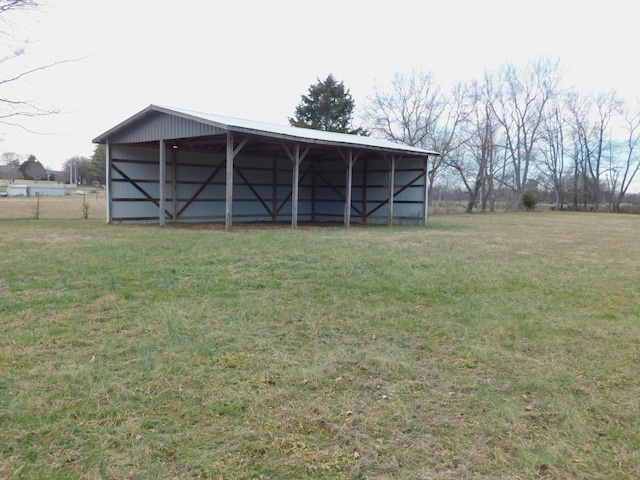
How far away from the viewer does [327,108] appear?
35969mm

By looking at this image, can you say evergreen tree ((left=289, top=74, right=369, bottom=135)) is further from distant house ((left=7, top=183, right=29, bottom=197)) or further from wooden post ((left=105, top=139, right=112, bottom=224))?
distant house ((left=7, top=183, right=29, bottom=197))

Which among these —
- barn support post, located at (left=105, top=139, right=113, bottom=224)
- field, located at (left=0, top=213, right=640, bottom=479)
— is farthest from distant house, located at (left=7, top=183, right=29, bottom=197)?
field, located at (left=0, top=213, right=640, bottom=479)

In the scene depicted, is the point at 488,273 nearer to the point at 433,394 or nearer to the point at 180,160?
the point at 433,394

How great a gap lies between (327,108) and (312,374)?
34.4 m

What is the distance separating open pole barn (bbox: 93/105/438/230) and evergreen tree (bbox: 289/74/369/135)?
1521 cm

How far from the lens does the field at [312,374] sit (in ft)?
7.91

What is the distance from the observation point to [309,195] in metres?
22.1

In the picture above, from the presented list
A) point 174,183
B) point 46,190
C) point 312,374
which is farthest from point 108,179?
point 46,190

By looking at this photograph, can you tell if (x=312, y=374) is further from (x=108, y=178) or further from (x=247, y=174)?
(x=247, y=174)

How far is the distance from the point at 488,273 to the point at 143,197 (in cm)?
1329

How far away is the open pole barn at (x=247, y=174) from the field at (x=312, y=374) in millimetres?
7990

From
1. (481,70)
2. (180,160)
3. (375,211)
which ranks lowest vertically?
(375,211)

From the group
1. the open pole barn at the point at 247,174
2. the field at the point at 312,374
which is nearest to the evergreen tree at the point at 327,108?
the open pole barn at the point at 247,174

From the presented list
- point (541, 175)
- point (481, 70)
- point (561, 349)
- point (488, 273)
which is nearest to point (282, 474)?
point (561, 349)
